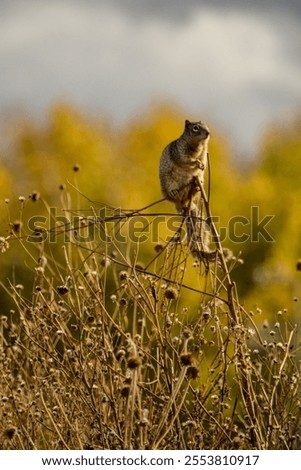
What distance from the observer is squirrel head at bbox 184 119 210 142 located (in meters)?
4.84

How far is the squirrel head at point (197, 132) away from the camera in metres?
4.84

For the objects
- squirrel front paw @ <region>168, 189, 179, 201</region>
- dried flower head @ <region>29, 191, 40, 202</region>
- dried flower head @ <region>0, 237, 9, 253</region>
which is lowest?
dried flower head @ <region>0, 237, 9, 253</region>

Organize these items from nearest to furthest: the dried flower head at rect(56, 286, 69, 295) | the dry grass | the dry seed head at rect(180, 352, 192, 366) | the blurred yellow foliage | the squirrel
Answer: the dry seed head at rect(180, 352, 192, 366), the dried flower head at rect(56, 286, 69, 295), the dry grass, the squirrel, the blurred yellow foliage

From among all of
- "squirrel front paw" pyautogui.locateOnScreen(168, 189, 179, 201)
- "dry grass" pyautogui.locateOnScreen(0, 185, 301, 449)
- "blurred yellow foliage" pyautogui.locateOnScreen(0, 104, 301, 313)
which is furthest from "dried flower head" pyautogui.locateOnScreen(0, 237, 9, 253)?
"blurred yellow foliage" pyautogui.locateOnScreen(0, 104, 301, 313)

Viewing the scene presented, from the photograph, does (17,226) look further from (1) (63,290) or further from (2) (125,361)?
(2) (125,361)

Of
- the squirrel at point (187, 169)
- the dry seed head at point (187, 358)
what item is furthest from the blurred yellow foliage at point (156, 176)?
the dry seed head at point (187, 358)

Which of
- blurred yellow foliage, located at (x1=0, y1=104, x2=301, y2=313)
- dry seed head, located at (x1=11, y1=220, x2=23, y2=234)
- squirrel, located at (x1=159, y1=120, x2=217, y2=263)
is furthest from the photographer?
blurred yellow foliage, located at (x1=0, y1=104, x2=301, y2=313)

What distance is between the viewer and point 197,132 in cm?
487

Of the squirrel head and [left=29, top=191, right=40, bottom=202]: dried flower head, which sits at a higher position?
the squirrel head

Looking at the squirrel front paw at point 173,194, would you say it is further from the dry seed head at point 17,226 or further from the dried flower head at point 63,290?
the dried flower head at point 63,290

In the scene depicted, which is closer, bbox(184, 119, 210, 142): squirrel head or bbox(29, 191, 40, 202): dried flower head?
bbox(29, 191, 40, 202): dried flower head

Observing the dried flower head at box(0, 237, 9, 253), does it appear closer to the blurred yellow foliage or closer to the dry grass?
the dry grass

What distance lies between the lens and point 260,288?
61.8 feet
